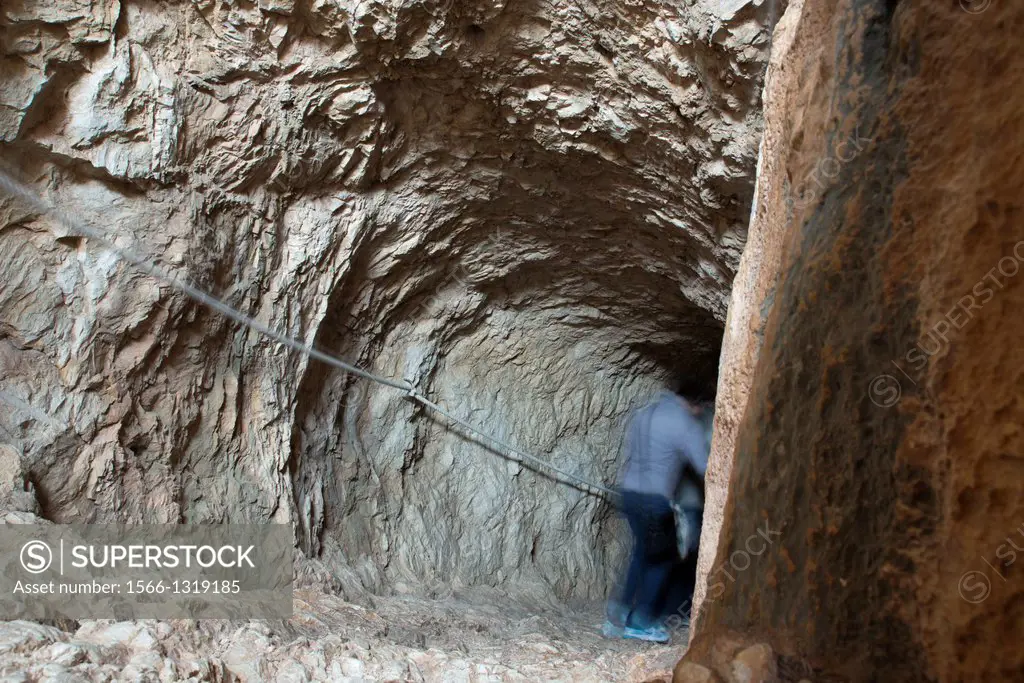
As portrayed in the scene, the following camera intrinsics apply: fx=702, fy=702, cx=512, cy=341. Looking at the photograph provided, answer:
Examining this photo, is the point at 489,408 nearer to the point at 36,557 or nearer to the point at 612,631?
the point at 612,631

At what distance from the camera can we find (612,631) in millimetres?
3420

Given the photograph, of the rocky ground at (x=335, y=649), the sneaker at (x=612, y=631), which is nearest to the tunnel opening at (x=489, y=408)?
the rocky ground at (x=335, y=649)

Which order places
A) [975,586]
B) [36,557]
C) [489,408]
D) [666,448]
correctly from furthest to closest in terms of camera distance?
1. [489,408]
2. [666,448]
3. [36,557]
4. [975,586]

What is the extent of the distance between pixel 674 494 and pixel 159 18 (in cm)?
301

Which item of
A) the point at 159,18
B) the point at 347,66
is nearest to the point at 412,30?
the point at 347,66

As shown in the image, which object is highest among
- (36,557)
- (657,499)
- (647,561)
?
(657,499)

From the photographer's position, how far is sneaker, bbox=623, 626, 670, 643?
132 inches

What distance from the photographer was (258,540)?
2643mm

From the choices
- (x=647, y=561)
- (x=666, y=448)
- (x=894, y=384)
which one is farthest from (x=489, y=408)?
(x=894, y=384)

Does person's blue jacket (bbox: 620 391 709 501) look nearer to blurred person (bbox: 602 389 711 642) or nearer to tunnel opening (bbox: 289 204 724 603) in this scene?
blurred person (bbox: 602 389 711 642)

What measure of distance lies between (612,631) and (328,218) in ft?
7.70

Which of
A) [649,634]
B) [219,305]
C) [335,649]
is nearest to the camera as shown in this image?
[335,649]

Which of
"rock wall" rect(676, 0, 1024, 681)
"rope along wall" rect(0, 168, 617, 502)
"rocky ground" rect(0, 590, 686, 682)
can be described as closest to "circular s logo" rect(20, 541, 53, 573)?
"rocky ground" rect(0, 590, 686, 682)

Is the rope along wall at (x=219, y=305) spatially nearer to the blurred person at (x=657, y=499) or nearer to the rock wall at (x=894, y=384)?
the blurred person at (x=657, y=499)
